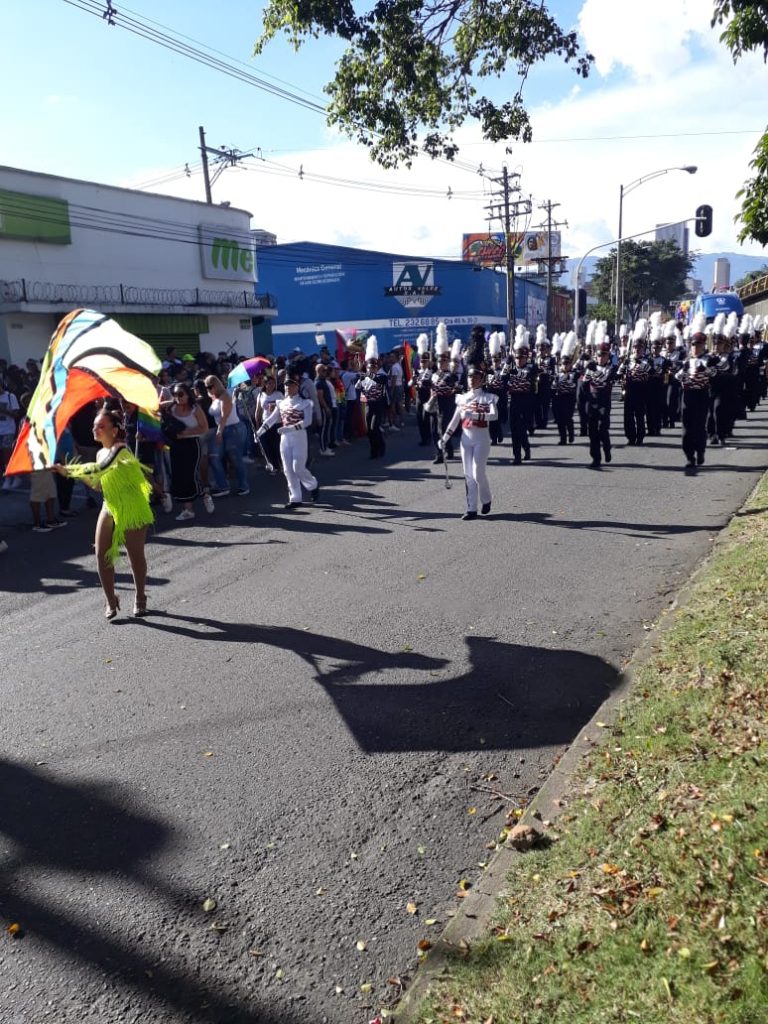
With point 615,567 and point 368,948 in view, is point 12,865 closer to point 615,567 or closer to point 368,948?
point 368,948

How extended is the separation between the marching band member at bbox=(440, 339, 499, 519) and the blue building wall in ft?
128

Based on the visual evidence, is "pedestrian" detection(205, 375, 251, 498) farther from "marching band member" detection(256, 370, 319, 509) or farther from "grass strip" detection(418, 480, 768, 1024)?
"grass strip" detection(418, 480, 768, 1024)

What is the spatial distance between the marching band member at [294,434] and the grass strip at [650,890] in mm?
7678

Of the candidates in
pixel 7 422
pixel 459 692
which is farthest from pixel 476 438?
pixel 7 422

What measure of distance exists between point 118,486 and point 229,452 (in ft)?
19.3

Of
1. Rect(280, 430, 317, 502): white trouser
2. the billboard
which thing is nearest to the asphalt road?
Rect(280, 430, 317, 502): white trouser

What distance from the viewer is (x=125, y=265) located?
2858cm

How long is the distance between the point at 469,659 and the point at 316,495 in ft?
21.7

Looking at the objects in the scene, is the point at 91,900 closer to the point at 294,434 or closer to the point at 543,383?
the point at 294,434

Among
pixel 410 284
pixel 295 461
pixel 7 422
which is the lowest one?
pixel 295 461

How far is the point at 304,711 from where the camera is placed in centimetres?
568

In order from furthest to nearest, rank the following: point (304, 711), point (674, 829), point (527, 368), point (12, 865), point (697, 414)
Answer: point (527, 368) → point (697, 414) → point (304, 711) → point (12, 865) → point (674, 829)

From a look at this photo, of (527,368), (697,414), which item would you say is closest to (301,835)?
(697,414)

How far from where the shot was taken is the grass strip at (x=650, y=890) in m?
2.90
